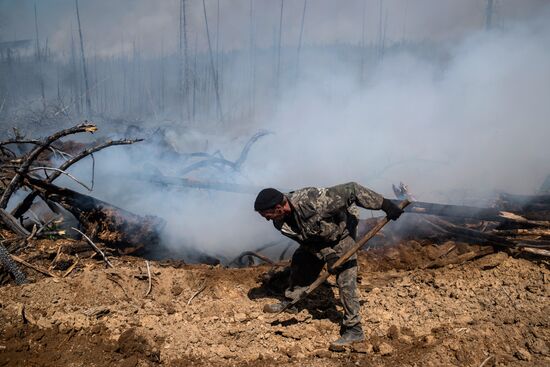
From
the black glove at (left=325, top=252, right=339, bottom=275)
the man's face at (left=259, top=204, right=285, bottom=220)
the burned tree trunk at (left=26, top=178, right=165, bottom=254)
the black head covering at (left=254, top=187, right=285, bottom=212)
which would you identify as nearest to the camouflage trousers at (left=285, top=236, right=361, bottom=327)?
the black glove at (left=325, top=252, right=339, bottom=275)

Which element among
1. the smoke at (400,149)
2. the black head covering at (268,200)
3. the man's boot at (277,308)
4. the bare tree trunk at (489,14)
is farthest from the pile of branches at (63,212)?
the bare tree trunk at (489,14)

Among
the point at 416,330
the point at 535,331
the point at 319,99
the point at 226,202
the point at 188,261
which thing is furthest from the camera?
the point at 319,99

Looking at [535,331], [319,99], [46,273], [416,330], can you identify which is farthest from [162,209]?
[319,99]

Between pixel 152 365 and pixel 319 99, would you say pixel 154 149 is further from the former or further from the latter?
pixel 319 99

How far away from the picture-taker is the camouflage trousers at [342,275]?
3.82 metres

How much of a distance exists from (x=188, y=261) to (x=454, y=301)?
3857 mm

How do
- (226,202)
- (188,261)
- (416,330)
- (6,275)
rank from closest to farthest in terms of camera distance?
(416,330), (6,275), (188,261), (226,202)

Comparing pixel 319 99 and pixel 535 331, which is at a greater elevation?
pixel 319 99

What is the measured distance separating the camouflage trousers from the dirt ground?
27cm

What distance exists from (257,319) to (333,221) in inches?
51.6

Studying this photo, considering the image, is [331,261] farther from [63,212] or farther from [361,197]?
[63,212]

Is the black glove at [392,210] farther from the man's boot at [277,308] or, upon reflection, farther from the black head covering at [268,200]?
the man's boot at [277,308]

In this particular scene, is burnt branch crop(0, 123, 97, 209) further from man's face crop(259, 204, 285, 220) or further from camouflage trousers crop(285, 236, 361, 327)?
camouflage trousers crop(285, 236, 361, 327)

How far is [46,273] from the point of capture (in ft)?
14.8
